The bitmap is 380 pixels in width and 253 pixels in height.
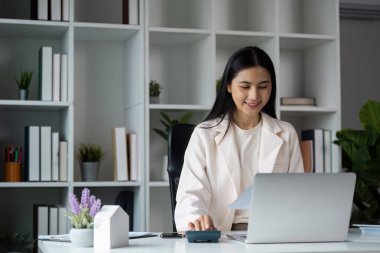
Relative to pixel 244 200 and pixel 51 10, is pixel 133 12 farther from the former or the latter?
pixel 244 200

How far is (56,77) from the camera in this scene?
378 cm

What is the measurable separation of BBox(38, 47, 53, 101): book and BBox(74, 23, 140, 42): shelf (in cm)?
21

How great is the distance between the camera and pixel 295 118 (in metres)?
4.51

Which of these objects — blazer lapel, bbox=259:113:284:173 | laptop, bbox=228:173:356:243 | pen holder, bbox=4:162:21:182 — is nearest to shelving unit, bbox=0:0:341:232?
pen holder, bbox=4:162:21:182

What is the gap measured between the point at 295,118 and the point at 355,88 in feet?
3.55

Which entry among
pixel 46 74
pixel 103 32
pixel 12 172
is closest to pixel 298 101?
pixel 103 32

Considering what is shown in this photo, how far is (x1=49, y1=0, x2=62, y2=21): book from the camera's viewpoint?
377 centimetres

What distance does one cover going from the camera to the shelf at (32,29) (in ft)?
12.1

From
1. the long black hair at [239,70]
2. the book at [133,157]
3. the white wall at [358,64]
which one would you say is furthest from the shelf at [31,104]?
the white wall at [358,64]

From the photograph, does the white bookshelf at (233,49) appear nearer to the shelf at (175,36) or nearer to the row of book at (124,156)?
the shelf at (175,36)

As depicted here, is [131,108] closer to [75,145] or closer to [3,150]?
[75,145]

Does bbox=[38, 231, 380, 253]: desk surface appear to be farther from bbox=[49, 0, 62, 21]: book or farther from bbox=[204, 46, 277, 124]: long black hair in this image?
bbox=[49, 0, 62, 21]: book

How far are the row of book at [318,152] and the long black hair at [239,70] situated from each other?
128 cm

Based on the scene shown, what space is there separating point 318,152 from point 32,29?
175cm
